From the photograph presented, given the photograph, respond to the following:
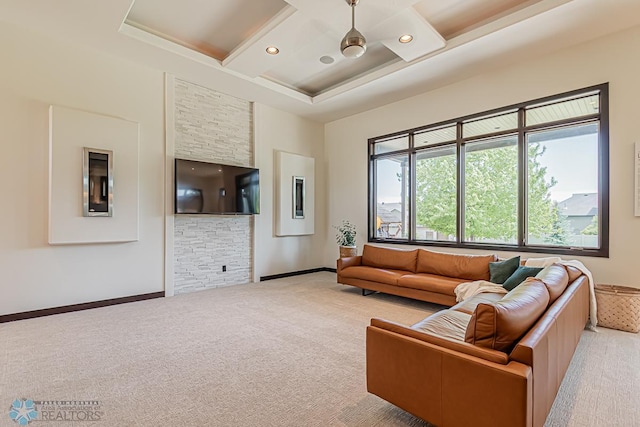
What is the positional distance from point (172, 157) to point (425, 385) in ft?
16.3

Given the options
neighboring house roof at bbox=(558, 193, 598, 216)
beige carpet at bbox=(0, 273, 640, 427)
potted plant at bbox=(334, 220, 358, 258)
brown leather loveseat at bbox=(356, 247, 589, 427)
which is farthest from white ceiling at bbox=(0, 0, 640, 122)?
beige carpet at bbox=(0, 273, 640, 427)

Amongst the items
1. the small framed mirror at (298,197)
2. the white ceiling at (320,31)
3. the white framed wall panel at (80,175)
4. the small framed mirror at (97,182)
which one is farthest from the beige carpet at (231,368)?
the white ceiling at (320,31)

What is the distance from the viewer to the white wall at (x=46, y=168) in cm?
381

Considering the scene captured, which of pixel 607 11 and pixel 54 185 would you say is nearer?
pixel 607 11

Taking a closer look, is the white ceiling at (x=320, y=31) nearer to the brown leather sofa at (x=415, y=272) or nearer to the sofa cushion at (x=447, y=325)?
the brown leather sofa at (x=415, y=272)

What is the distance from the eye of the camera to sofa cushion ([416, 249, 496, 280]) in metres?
4.23

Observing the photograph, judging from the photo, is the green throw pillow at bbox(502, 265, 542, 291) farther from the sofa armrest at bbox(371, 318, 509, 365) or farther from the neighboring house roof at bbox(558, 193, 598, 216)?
the sofa armrest at bbox(371, 318, 509, 365)

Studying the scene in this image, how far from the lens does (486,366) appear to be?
1.46m

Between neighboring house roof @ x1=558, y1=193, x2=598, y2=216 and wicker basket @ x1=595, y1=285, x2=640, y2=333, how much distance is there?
39.8 inches

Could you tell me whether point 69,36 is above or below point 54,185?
above

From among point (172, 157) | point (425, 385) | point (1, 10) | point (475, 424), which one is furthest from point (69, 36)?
point (475, 424)

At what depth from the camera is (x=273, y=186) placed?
659 centimetres

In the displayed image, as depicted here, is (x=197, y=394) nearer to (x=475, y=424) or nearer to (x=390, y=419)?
(x=390, y=419)

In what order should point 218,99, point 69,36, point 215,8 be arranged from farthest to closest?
point 218,99 < point 69,36 < point 215,8
